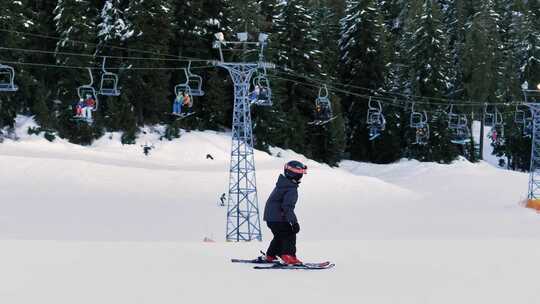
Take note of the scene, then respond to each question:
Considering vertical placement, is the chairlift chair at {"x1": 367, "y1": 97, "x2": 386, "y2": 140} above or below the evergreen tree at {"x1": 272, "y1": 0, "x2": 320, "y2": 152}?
below

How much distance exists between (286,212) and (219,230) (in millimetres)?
22424

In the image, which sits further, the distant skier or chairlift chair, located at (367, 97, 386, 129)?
chairlift chair, located at (367, 97, 386, 129)

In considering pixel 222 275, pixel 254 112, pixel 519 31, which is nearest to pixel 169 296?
pixel 222 275

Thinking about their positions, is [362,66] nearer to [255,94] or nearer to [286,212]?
[255,94]

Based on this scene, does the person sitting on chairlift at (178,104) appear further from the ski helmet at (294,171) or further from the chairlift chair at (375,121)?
the ski helmet at (294,171)

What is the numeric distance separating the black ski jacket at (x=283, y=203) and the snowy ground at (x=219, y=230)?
844mm

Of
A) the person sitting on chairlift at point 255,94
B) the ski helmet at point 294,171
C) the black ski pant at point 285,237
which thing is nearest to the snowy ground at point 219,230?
the black ski pant at point 285,237

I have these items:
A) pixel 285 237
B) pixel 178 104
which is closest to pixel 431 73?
pixel 178 104

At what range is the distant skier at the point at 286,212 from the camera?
10016mm

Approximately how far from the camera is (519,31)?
80500mm

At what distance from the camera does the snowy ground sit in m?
8.54

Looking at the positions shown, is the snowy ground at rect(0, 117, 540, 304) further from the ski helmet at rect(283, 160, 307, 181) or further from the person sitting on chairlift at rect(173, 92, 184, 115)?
the person sitting on chairlift at rect(173, 92, 184, 115)

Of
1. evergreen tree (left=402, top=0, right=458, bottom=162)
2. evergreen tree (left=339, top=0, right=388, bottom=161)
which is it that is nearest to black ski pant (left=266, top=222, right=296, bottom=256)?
evergreen tree (left=339, top=0, right=388, bottom=161)

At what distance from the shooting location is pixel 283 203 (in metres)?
10.0
